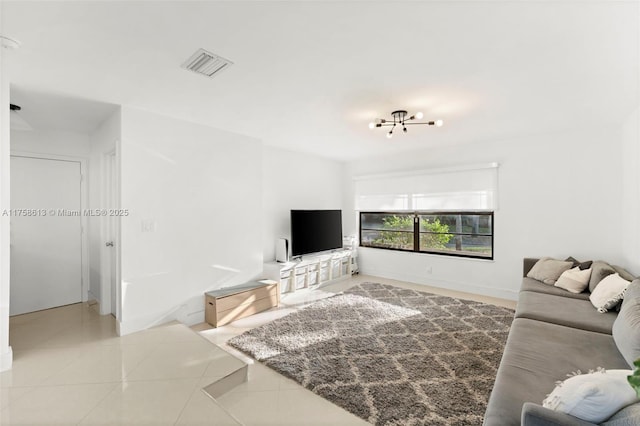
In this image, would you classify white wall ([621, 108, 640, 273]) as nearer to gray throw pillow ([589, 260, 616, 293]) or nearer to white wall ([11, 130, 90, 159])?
gray throw pillow ([589, 260, 616, 293])

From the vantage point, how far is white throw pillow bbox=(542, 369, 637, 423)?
1.19 meters

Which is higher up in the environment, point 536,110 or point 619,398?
point 536,110

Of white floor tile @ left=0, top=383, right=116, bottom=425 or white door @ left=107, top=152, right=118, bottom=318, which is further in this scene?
white door @ left=107, top=152, right=118, bottom=318

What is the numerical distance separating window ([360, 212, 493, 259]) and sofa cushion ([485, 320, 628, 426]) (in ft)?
8.88

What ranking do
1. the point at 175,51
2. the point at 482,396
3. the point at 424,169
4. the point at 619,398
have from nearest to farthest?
the point at 619,398 < the point at 175,51 < the point at 482,396 < the point at 424,169

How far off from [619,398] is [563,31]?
6.57ft

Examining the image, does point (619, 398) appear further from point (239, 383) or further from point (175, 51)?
point (175, 51)

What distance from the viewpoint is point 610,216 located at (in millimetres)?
3875

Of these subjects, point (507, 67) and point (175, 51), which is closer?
point (175, 51)

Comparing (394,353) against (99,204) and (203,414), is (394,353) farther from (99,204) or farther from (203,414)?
(99,204)

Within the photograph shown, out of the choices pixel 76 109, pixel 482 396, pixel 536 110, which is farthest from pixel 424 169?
pixel 76 109

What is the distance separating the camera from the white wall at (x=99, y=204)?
11.7 feet

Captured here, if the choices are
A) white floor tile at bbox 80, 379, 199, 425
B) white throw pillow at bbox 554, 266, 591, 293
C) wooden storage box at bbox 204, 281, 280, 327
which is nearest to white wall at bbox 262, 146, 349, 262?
wooden storage box at bbox 204, 281, 280, 327

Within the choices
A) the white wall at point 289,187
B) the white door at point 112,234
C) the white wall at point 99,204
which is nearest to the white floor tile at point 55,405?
the white door at point 112,234
